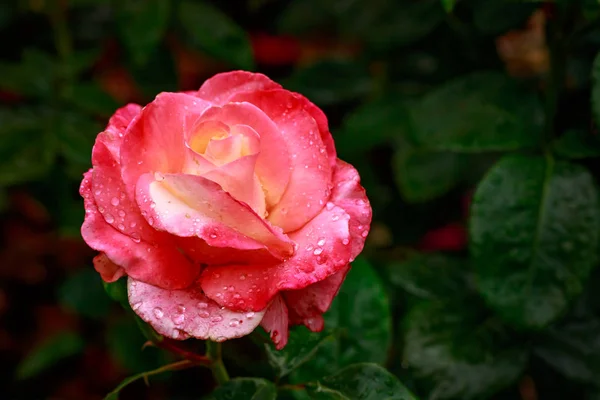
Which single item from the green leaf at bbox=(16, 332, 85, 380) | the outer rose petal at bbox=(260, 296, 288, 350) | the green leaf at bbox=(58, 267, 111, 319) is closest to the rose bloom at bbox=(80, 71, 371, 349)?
the outer rose petal at bbox=(260, 296, 288, 350)

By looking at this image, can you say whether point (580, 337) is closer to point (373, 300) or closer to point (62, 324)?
point (373, 300)

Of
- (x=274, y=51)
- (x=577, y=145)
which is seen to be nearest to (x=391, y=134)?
(x=577, y=145)

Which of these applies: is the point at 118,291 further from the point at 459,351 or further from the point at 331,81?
the point at 331,81

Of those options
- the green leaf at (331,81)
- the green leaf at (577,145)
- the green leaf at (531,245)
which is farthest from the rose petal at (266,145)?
the green leaf at (331,81)

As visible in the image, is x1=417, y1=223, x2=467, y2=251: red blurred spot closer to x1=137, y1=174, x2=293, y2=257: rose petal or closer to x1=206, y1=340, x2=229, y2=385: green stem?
x1=206, y1=340, x2=229, y2=385: green stem

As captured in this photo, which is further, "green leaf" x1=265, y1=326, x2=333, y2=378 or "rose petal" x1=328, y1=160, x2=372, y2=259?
"green leaf" x1=265, y1=326, x2=333, y2=378

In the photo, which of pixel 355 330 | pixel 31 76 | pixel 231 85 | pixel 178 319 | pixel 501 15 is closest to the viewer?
pixel 178 319
